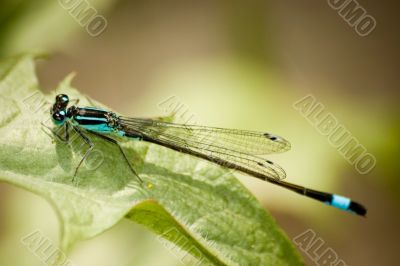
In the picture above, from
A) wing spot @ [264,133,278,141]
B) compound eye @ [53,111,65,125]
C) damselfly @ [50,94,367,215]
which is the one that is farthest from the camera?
wing spot @ [264,133,278,141]

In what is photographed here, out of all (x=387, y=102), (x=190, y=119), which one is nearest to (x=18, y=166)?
(x=190, y=119)

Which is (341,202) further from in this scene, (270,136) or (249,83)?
(249,83)

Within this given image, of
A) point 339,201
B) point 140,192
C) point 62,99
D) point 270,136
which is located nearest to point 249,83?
point 270,136

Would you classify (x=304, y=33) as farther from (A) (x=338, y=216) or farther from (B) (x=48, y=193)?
(B) (x=48, y=193)

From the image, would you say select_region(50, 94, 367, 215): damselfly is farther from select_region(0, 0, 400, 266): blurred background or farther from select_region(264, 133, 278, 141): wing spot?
select_region(0, 0, 400, 266): blurred background

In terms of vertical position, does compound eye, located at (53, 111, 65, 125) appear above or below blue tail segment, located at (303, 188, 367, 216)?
below

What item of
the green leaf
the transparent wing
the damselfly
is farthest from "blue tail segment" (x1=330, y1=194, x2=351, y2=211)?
the green leaf
